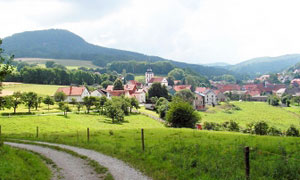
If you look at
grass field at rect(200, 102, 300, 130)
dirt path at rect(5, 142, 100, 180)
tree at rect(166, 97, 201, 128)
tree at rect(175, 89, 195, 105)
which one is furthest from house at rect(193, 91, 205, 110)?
dirt path at rect(5, 142, 100, 180)

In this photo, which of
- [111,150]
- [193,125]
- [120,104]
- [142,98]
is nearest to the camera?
[111,150]

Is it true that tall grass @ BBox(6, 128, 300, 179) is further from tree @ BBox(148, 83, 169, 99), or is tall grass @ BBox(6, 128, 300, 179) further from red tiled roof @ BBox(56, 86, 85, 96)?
tree @ BBox(148, 83, 169, 99)

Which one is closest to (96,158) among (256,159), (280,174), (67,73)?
(256,159)

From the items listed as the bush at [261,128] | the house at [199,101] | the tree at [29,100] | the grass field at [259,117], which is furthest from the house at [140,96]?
the bush at [261,128]

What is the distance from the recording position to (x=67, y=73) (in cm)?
14962

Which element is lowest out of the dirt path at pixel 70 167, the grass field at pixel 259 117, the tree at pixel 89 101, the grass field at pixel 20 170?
the grass field at pixel 259 117

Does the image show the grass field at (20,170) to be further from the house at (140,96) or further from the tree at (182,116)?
the house at (140,96)

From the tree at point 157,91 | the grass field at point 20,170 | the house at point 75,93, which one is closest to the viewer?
the grass field at point 20,170

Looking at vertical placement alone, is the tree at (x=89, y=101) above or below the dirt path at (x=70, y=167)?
above

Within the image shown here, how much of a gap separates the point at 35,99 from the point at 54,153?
52030 mm

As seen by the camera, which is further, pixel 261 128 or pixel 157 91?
pixel 157 91

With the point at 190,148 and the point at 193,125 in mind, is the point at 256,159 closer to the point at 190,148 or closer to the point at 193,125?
the point at 190,148

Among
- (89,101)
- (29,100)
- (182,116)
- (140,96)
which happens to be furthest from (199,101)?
(29,100)

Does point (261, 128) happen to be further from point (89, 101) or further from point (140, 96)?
point (140, 96)
